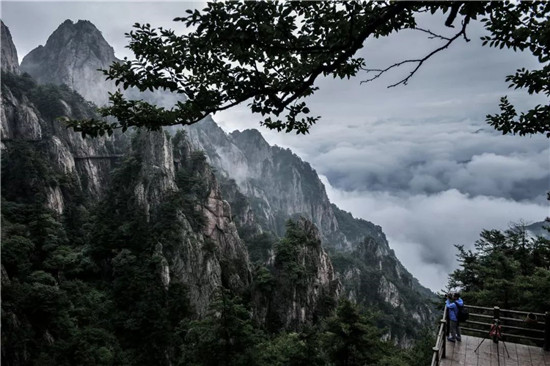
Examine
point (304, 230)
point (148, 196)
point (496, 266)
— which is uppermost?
point (148, 196)

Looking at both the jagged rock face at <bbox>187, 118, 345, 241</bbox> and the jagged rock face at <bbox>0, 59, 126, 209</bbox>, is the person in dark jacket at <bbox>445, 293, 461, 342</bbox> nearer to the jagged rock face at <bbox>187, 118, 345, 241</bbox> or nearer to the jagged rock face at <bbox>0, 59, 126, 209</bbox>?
the jagged rock face at <bbox>0, 59, 126, 209</bbox>

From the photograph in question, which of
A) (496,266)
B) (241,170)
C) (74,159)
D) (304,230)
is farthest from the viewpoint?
(241,170)

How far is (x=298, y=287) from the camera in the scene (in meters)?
41.7

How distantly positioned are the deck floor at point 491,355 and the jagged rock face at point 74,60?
121m

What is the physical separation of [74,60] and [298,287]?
112 m

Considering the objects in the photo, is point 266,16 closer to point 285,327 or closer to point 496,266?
point 496,266

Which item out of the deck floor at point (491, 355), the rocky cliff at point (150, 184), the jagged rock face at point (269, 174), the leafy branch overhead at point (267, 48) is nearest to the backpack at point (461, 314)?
the deck floor at point (491, 355)

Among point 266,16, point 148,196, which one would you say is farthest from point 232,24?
point 148,196

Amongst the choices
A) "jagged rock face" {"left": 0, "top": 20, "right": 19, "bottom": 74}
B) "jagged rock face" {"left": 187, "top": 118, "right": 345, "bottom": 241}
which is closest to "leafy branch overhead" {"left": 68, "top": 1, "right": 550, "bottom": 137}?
"jagged rock face" {"left": 0, "top": 20, "right": 19, "bottom": 74}

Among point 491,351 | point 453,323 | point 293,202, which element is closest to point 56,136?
point 453,323

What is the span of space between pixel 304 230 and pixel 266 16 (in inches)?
1837

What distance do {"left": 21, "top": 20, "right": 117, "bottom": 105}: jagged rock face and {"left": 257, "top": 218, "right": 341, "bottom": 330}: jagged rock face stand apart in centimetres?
9432

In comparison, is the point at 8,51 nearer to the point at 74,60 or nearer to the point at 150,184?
the point at 74,60

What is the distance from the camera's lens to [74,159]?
2283 inches
